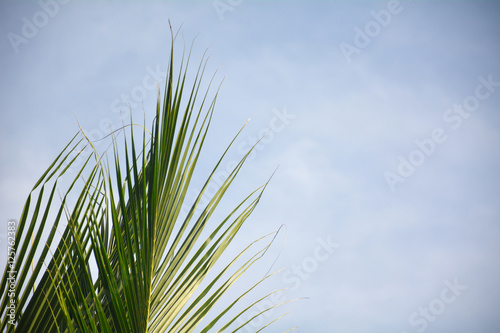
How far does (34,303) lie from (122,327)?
14.5 inches

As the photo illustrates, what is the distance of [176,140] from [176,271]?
1.43ft

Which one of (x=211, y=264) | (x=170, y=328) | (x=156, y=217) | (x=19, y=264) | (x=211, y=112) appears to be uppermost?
(x=211, y=112)

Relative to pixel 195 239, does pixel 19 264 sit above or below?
above

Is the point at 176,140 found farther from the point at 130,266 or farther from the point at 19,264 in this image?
the point at 19,264

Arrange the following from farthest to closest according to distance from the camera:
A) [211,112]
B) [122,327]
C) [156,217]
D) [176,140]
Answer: [211,112] → [176,140] → [156,217] → [122,327]

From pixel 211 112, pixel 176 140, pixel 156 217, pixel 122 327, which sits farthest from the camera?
pixel 211 112

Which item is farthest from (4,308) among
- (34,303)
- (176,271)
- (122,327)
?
(176,271)

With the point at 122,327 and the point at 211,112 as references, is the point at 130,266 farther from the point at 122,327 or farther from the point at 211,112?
the point at 211,112

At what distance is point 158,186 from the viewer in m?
1.11

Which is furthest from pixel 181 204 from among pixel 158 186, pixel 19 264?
pixel 19 264

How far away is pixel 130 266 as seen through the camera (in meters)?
1.03

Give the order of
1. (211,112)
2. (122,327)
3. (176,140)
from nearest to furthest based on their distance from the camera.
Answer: (122,327) → (176,140) → (211,112)

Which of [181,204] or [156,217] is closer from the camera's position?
[156,217]

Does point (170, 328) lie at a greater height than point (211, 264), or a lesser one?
lesser
